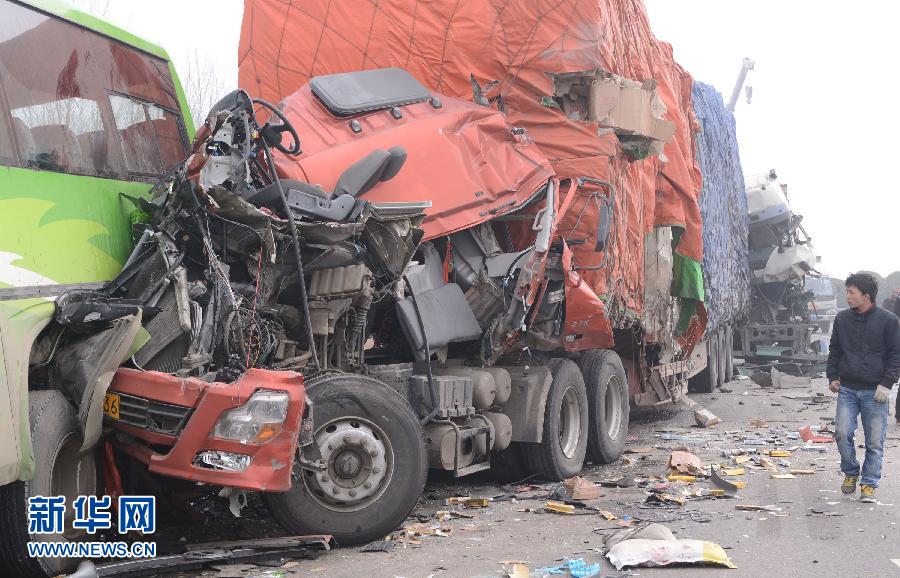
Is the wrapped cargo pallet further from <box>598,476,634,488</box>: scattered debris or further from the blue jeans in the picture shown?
the blue jeans

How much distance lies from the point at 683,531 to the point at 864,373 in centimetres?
222

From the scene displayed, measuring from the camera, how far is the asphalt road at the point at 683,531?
5.24m

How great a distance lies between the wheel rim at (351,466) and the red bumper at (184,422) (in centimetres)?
67

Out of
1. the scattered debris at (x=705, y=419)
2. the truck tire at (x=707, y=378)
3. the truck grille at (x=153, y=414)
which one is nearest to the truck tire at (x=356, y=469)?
the truck grille at (x=153, y=414)

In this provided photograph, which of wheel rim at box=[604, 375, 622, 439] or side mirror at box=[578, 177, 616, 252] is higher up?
side mirror at box=[578, 177, 616, 252]

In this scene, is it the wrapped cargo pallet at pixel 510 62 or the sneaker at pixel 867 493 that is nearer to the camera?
the sneaker at pixel 867 493

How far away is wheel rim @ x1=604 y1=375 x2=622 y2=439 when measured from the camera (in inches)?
387

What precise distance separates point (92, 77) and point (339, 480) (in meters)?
2.63

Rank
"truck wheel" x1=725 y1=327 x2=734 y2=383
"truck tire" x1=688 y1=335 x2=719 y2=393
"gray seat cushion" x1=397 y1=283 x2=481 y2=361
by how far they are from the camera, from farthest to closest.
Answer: "truck wheel" x1=725 y1=327 x2=734 y2=383 < "truck tire" x1=688 y1=335 x2=719 y2=393 < "gray seat cushion" x1=397 y1=283 x2=481 y2=361

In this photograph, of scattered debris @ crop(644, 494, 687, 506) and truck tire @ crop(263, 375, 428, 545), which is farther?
scattered debris @ crop(644, 494, 687, 506)

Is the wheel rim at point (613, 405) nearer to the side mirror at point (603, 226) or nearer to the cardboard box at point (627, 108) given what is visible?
the side mirror at point (603, 226)

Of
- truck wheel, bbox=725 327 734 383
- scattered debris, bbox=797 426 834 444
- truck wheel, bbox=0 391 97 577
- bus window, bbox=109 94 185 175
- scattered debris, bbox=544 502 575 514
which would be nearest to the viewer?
truck wheel, bbox=0 391 97 577

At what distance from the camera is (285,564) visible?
5.27m

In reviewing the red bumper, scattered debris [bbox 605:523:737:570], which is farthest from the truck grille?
scattered debris [bbox 605:523:737:570]
